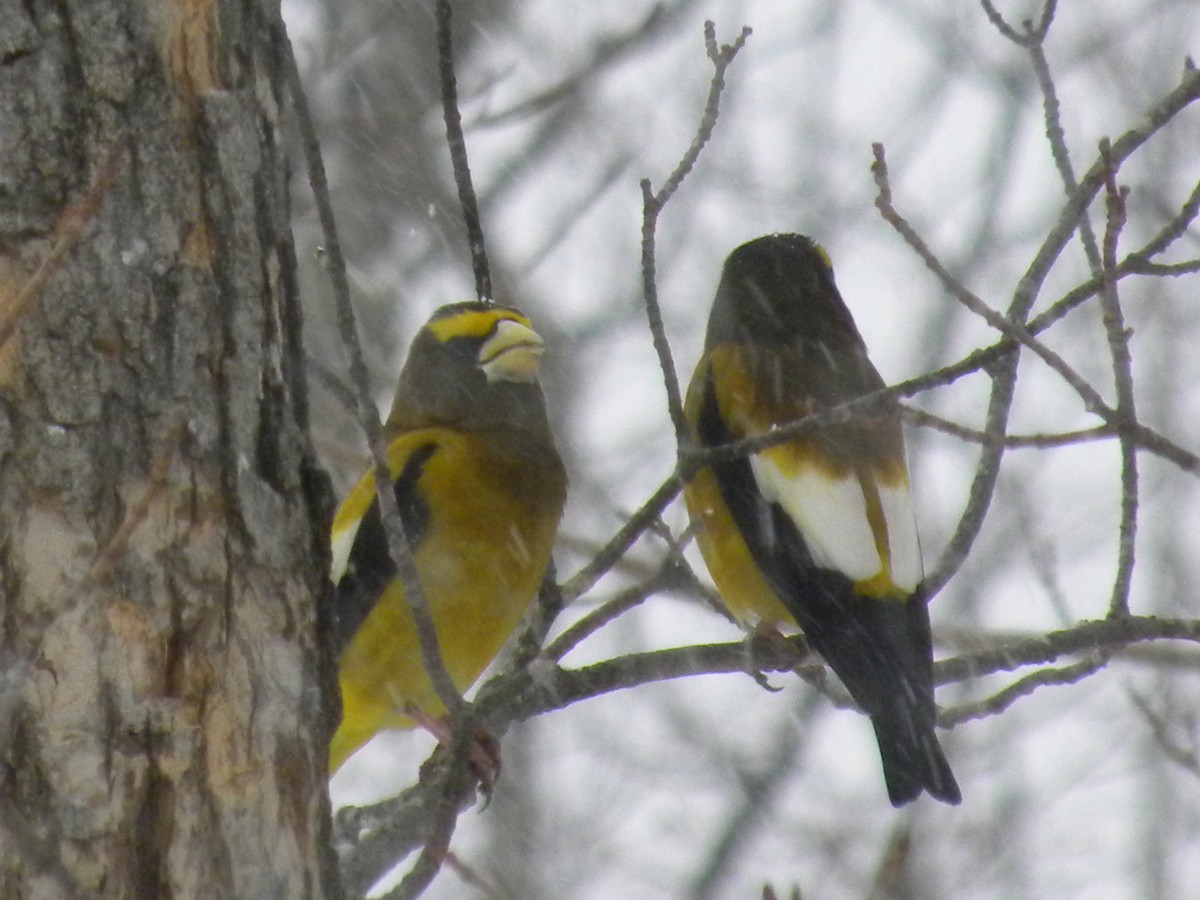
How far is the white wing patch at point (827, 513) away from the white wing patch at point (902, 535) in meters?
0.02

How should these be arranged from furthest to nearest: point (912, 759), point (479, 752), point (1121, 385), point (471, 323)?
point (471, 323)
point (912, 759)
point (479, 752)
point (1121, 385)

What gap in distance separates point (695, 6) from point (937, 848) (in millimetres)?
5278

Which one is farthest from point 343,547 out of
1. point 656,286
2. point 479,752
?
point 656,286

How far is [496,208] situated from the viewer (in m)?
9.42

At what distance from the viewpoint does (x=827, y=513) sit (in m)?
4.32

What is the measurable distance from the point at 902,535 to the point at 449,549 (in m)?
1.13

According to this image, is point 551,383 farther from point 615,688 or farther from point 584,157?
point 615,688

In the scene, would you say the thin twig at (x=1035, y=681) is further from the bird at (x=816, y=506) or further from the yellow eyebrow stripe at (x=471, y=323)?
the yellow eyebrow stripe at (x=471, y=323)

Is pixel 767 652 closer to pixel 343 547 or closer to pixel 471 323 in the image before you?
pixel 343 547

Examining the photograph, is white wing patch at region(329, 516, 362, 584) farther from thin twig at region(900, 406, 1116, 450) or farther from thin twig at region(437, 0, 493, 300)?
thin twig at region(900, 406, 1116, 450)

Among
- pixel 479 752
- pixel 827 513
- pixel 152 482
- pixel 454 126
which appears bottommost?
pixel 152 482

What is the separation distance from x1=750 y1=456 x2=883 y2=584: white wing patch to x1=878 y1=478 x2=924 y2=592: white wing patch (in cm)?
2

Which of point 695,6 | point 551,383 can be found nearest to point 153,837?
point 551,383

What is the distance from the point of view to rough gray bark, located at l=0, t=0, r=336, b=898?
2.08 m
